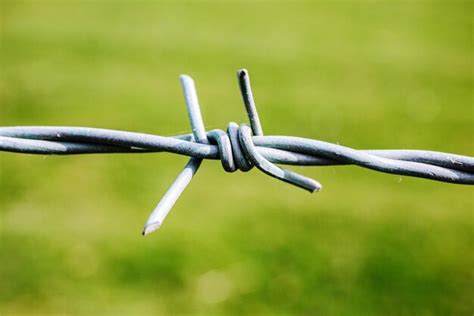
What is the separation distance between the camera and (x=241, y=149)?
41.6 inches

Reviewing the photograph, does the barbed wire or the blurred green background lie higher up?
the blurred green background

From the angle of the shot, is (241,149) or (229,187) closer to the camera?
(241,149)

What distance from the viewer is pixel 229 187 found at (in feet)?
12.7

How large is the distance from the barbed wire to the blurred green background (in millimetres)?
1807

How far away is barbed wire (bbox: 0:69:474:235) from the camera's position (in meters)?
1.05

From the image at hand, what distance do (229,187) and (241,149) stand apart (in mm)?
2819

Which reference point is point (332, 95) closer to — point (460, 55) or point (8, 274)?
point (460, 55)

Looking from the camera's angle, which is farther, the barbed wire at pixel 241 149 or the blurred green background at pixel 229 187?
the blurred green background at pixel 229 187

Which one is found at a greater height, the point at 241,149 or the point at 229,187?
the point at 229,187

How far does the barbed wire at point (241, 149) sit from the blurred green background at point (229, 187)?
1807 millimetres

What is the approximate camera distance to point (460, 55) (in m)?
6.56

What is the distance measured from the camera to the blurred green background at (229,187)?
2893 millimetres

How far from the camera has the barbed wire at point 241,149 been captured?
1.05 meters

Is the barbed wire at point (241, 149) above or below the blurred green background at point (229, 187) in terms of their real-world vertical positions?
below
